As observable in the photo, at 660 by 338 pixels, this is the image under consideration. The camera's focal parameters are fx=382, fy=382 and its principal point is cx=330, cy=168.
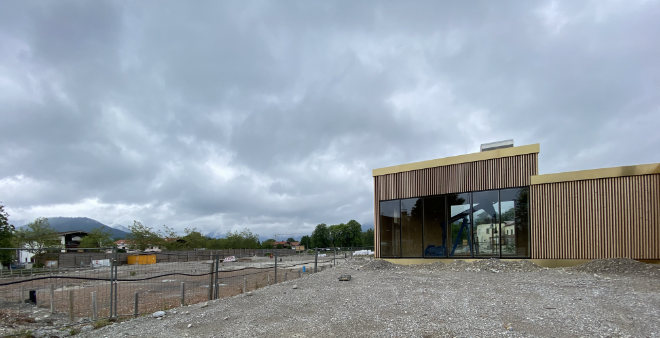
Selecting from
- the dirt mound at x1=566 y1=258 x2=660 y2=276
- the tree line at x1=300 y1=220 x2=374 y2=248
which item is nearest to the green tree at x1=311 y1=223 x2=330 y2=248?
the tree line at x1=300 y1=220 x2=374 y2=248

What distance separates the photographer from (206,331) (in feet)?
26.6

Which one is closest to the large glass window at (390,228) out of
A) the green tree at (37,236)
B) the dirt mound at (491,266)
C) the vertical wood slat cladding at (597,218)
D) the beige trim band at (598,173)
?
the dirt mound at (491,266)

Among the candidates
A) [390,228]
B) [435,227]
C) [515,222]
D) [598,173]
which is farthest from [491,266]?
[390,228]

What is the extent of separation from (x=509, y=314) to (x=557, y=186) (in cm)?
993

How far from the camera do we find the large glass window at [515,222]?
55.6 ft

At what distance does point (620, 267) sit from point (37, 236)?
70.8 meters

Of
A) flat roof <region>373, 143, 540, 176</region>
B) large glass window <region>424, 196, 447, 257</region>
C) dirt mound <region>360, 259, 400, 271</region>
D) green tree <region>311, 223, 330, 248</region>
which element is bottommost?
green tree <region>311, 223, 330, 248</region>

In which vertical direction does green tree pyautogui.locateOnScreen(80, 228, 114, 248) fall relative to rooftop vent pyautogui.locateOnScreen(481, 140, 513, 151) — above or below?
below

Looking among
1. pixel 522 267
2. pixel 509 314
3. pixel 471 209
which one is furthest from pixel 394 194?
pixel 509 314

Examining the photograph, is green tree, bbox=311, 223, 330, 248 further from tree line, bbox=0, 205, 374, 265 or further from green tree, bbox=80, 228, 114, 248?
green tree, bbox=80, 228, 114, 248

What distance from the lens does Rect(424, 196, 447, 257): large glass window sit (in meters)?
19.2

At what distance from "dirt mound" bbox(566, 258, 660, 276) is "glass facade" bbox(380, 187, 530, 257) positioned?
9.72 ft

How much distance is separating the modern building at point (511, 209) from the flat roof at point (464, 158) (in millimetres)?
45

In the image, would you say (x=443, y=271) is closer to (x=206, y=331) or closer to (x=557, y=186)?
(x=557, y=186)
